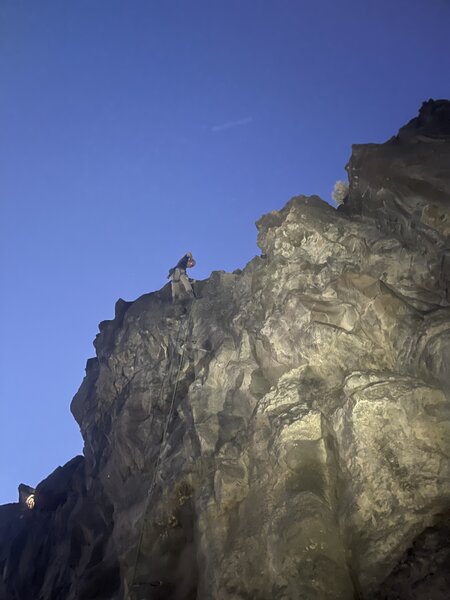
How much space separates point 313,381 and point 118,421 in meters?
12.3

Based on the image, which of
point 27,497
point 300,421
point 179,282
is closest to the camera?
point 300,421

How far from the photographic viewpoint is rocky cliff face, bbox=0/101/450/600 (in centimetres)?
895

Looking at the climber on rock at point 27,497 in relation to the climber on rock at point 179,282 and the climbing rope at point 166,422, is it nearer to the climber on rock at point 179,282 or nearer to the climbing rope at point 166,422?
the climbing rope at point 166,422

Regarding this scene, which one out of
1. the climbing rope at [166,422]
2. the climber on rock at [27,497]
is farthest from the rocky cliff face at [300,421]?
the climber on rock at [27,497]

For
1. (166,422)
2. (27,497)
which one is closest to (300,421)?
(166,422)

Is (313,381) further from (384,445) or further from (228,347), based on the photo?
(228,347)

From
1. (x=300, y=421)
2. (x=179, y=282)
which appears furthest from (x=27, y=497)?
(x=300, y=421)

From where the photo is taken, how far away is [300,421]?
11523 millimetres

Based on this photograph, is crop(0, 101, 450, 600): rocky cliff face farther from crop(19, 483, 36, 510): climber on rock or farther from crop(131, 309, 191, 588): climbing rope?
crop(19, 483, 36, 510): climber on rock

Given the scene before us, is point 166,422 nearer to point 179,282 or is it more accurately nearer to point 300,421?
point 300,421

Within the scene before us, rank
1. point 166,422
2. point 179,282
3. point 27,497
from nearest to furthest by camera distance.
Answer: point 166,422, point 179,282, point 27,497

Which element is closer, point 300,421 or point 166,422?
point 300,421

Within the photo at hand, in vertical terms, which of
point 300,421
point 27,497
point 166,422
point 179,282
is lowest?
point 300,421

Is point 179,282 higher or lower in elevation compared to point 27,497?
higher
